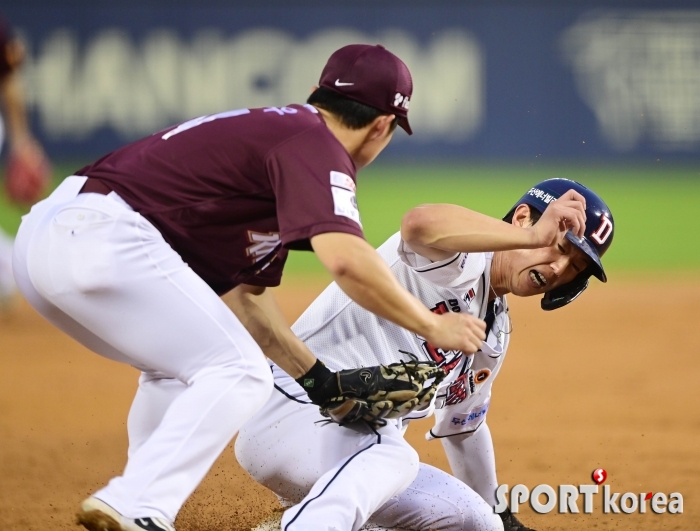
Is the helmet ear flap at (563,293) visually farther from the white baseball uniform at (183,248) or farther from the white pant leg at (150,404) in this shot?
the white pant leg at (150,404)

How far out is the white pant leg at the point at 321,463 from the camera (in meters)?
2.58

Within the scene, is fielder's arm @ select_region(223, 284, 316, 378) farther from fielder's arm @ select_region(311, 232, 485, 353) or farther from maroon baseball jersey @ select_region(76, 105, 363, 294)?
fielder's arm @ select_region(311, 232, 485, 353)

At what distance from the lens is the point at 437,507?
9.62 feet

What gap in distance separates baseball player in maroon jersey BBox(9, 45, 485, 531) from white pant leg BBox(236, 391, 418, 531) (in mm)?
363

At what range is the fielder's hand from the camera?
2.68 meters

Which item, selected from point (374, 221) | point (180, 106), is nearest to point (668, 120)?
point (374, 221)

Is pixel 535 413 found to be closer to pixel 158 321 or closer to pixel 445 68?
pixel 158 321

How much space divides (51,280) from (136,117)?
13087 mm

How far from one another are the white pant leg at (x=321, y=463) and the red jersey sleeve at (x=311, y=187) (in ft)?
2.31

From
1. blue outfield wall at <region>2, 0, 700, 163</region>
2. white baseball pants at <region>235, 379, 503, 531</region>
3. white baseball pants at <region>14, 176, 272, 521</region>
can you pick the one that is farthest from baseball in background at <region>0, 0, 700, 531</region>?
white baseball pants at <region>14, 176, 272, 521</region>

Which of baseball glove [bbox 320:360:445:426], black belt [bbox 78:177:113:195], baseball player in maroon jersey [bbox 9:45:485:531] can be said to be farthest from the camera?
baseball glove [bbox 320:360:445:426]

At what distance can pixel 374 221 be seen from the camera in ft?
44.3

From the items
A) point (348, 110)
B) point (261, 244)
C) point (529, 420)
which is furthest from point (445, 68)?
point (261, 244)

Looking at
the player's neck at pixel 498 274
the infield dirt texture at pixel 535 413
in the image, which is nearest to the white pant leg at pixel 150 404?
the infield dirt texture at pixel 535 413
